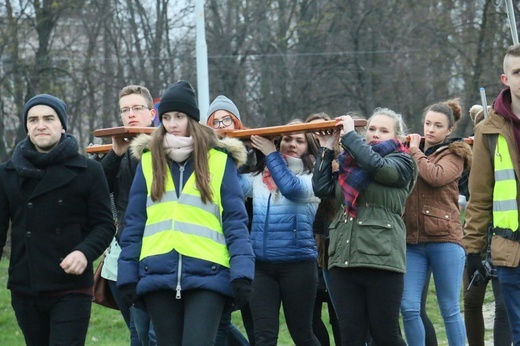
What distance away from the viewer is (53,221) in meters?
5.89

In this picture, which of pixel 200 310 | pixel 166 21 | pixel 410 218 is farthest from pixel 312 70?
pixel 200 310

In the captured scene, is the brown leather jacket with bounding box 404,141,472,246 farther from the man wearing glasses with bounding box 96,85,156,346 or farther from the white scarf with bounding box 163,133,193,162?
the white scarf with bounding box 163,133,193,162

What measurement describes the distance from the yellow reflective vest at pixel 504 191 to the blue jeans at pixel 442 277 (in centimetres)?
176

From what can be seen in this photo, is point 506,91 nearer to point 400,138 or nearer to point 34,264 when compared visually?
point 400,138

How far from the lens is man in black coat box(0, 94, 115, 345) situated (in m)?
→ 5.81

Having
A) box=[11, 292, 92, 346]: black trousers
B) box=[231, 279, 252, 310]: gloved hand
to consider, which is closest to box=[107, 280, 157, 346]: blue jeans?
box=[11, 292, 92, 346]: black trousers

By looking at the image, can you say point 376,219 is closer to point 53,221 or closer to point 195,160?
point 195,160

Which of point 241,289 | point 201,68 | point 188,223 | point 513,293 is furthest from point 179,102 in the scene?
point 201,68

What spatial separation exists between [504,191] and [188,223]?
1.81m

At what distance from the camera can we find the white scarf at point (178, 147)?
5633 mm

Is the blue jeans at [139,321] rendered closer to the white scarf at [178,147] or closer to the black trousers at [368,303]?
the black trousers at [368,303]

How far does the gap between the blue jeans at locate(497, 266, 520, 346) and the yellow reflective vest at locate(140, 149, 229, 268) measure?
5.28 ft

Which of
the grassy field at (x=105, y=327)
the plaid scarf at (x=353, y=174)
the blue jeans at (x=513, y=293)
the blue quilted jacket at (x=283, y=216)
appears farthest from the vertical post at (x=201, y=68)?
the blue jeans at (x=513, y=293)

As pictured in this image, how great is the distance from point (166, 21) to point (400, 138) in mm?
27615
